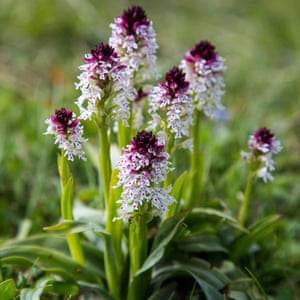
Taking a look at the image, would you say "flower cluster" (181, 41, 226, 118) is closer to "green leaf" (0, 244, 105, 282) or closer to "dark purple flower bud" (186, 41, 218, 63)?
"dark purple flower bud" (186, 41, 218, 63)

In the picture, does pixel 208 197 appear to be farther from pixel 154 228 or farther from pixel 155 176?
pixel 155 176

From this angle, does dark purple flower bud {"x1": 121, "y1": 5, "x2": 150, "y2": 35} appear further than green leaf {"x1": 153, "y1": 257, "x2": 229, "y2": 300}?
No

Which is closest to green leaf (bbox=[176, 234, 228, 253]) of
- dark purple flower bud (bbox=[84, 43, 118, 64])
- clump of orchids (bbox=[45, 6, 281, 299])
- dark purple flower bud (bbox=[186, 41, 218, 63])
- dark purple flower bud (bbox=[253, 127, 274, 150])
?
clump of orchids (bbox=[45, 6, 281, 299])

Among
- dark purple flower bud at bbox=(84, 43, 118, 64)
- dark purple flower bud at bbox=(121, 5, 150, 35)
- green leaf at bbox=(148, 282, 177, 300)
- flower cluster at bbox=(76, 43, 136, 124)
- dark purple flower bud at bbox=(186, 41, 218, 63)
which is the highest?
dark purple flower bud at bbox=(121, 5, 150, 35)

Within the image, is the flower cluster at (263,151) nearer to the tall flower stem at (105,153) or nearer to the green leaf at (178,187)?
the green leaf at (178,187)

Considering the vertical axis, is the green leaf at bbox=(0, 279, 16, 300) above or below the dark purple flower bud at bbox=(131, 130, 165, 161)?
below

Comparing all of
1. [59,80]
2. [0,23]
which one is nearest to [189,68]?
[59,80]
